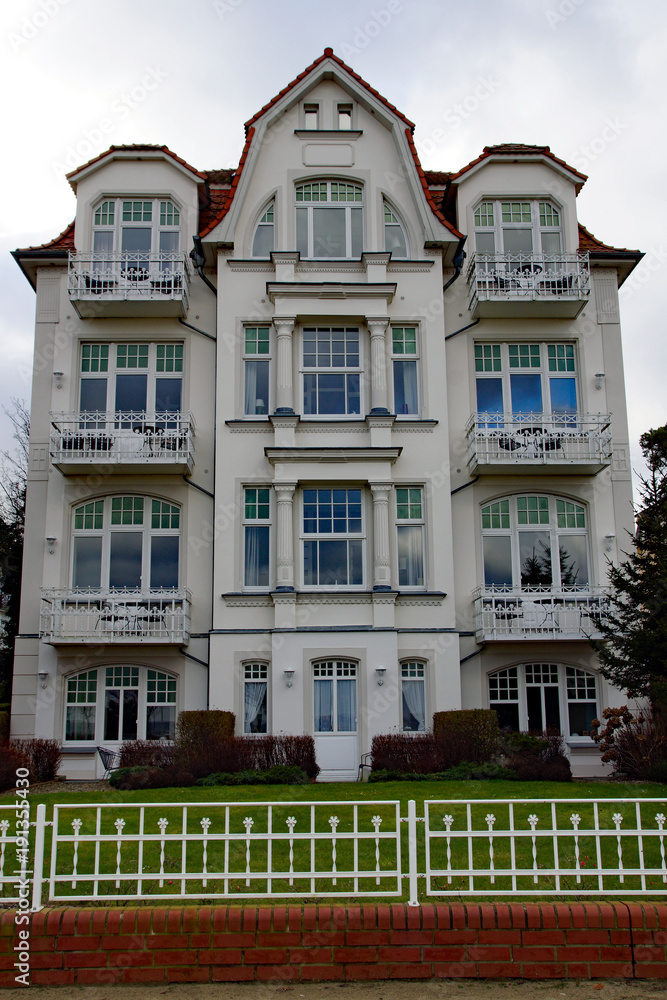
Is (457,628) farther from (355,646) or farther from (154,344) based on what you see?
(154,344)

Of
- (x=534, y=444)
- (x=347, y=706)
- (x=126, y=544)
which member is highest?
(x=534, y=444)

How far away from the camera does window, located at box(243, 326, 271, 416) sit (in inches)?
891

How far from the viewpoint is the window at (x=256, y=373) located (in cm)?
2262

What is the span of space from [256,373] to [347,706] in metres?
8.23

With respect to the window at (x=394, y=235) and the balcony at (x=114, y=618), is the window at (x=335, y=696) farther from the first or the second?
the window at (x=394, y=235)

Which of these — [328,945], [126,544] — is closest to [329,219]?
[126,544]

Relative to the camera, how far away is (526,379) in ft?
77.9

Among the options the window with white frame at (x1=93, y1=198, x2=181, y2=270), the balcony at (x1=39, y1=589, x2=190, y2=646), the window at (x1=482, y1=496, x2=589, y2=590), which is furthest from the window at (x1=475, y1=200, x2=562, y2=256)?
the balcony at (x1=39, y1=589, x2=190, y2=646)

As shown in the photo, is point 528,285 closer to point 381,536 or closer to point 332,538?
point 381,536

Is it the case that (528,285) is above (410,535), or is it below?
above

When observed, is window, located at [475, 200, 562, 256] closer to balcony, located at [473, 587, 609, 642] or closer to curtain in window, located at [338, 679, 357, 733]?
balcony, located at [473, 587, 609, 642]

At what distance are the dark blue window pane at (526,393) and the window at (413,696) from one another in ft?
23.2

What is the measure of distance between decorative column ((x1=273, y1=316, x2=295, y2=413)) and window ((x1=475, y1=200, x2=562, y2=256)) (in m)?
5.69

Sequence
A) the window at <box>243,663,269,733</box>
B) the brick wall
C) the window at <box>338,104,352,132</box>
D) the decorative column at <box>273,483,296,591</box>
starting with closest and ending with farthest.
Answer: the brick wall, the window at <box>243,663,269,733</box>, the decorative column at <box>273,483,296,591</box>, the window at <box>338,104,352,132</box>
